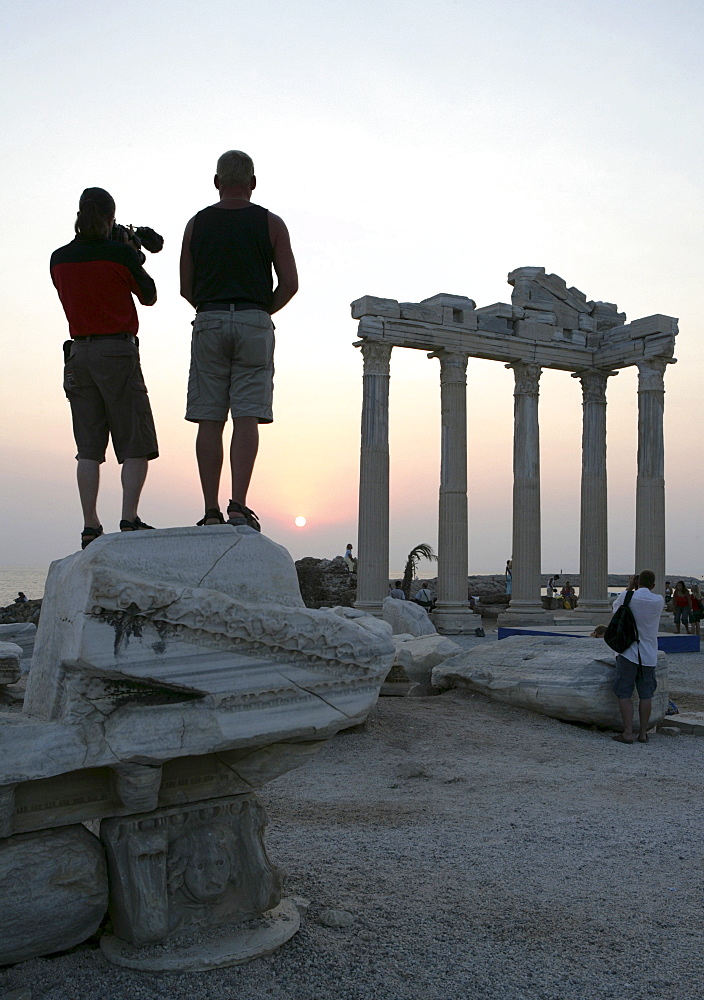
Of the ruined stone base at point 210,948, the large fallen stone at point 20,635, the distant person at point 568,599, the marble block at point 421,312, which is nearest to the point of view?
the ruined stone base at point 210,948

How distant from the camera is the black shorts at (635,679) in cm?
785

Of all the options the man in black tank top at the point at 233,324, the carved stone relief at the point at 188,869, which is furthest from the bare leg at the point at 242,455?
the carved stone relief at the point at 188,869

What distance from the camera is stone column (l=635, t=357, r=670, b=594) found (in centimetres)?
1988

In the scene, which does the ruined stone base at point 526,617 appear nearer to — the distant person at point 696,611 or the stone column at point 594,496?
the stone column at point 594,496

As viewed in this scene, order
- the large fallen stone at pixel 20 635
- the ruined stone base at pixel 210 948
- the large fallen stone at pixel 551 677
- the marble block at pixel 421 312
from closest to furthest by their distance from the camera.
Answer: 1. the ruined stone base at pixel 210 948
2. the large fallen stone at pixel 551 677
3. the large fallen stone at pixel 20 635
4. the marble block at pixel 421 312

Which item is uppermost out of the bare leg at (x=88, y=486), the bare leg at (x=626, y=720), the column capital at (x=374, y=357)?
the column capital at (x=374, y=357)

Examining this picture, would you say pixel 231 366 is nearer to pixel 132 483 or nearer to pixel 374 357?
pixel 132 483

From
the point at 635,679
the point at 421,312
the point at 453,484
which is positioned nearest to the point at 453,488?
the point at 453,484

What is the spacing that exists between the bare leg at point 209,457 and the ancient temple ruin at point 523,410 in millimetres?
13272

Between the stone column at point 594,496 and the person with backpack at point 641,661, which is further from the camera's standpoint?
the stone column at point 594,496

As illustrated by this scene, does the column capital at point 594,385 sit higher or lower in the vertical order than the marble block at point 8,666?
higher

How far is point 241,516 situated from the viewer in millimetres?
3768

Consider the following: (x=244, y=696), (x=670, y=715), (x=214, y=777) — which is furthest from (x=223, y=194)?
(x=670, y=715)

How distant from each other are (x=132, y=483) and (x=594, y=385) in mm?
18575
